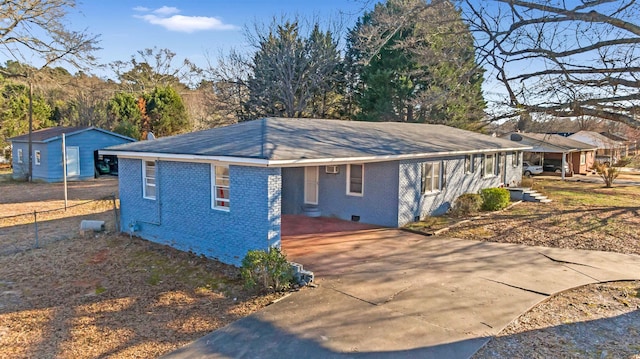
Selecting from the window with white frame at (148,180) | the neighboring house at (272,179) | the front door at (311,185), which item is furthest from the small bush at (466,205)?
the window with white frame at (148,180)

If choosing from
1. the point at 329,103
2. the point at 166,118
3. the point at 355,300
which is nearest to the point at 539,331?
the point at 355,300

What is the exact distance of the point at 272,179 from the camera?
8984 millimetres

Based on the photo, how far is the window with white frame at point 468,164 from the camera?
17344 millimetres

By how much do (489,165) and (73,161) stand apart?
84.5 ft

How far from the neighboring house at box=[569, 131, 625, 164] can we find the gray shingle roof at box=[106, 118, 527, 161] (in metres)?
33.1

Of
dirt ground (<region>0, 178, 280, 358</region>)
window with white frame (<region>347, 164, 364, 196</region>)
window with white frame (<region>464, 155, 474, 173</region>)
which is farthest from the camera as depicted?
window with white frame (<region>464, 155, 474, 173</region>)

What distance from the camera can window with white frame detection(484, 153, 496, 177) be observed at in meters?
19.6

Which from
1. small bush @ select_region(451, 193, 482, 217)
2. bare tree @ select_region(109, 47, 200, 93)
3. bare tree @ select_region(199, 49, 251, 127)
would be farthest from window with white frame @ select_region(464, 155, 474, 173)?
bare tree @ select_region(109, 47, 200, 93)

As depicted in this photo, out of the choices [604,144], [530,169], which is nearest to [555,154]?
[530,169]

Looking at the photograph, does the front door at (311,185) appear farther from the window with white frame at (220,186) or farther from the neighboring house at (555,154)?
the neighboring house at (555,154)

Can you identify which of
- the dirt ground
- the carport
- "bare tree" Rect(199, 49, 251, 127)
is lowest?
the dirt ground

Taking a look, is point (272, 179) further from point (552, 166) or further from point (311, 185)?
point (552, 166)

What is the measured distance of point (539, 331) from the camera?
6.52m

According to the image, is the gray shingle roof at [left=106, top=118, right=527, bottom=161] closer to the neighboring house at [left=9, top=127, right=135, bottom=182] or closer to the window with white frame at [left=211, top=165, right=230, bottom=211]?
the window with white frame at [left=211, top=165, right=230, bottom=211]
